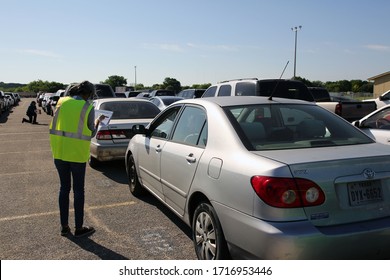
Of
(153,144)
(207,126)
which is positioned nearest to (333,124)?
(207,126)

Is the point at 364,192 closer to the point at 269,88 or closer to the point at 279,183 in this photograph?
the point at 279,183

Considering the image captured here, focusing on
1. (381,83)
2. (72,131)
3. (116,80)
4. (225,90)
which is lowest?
(72,131)

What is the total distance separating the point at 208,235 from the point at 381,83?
59065 millimetres

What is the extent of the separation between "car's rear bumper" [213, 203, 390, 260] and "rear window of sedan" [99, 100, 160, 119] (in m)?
5.94

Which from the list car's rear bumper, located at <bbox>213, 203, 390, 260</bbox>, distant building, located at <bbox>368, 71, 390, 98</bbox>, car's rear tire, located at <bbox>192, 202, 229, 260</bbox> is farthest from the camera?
distant building, located at <bbox>368, 71, 390, 98</bbox>

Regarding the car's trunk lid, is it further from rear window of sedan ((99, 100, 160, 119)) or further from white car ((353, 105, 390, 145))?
rear window of sedan ((99, 100, 160, 119))

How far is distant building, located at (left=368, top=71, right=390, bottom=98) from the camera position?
53188mm

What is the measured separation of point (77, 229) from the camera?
443 centimetres

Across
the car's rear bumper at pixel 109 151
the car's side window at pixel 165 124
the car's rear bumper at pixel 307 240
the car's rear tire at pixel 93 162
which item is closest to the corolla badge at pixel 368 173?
the car's rear bumper at pixel 307 240

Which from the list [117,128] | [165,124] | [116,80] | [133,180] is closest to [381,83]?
[117,128]

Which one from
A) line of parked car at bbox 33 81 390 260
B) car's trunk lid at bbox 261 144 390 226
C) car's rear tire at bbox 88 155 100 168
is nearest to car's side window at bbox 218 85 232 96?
car's rear tire at bbox 88 155 100 168

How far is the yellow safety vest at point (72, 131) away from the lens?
4.33 meters

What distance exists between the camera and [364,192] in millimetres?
2818

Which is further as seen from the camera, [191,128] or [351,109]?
[351,109]
